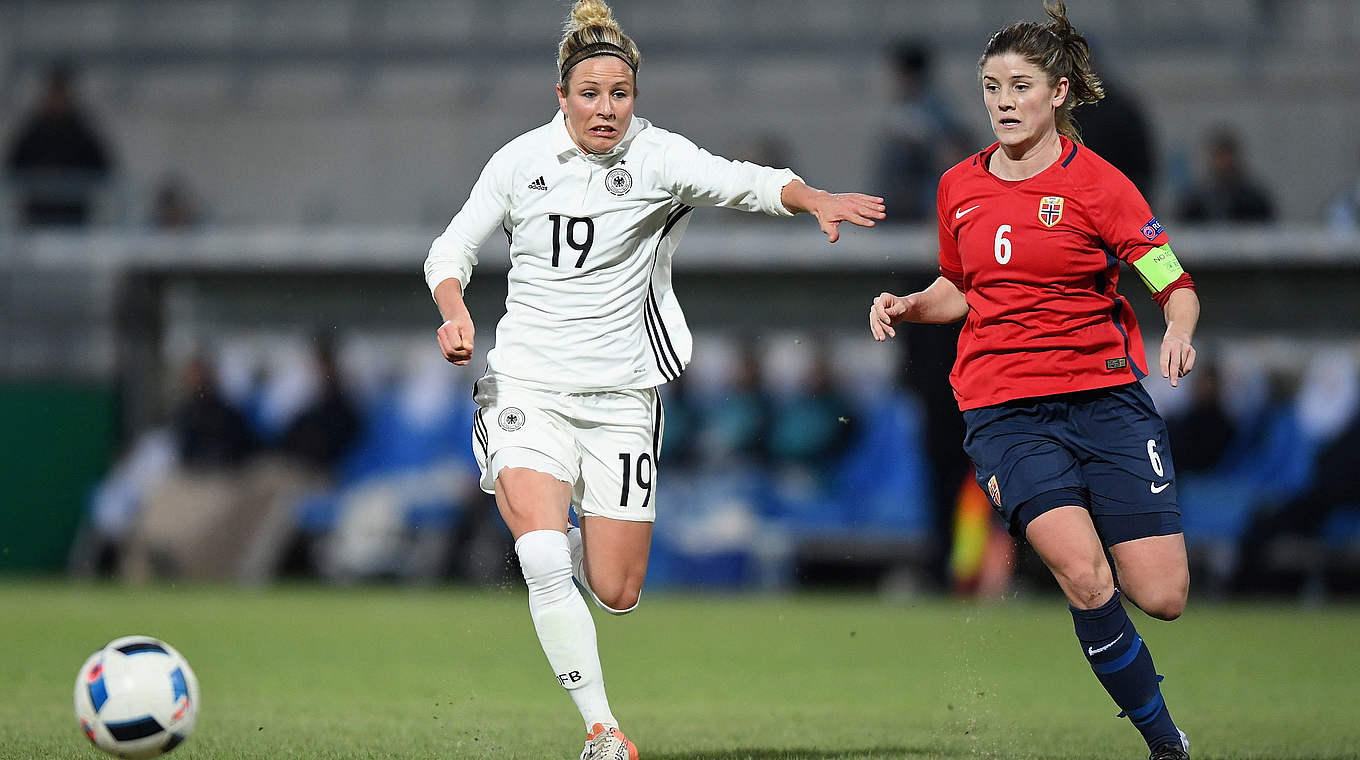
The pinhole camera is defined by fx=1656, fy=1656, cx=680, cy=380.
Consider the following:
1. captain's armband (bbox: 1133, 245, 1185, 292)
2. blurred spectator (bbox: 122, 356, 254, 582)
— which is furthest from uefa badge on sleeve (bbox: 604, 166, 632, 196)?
blurred spectator (bbox: 122, 356, 254, 582)

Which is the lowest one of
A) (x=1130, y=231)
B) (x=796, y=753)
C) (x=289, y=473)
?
(x=289, y=473)

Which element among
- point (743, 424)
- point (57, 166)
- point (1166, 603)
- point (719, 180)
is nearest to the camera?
point (1166, 603)

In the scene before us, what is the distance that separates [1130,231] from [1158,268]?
0.46 feet

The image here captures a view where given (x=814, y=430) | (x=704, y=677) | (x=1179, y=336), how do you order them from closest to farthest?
(x=1179, y=336), (x=704, y=677), (x=814, y=430)

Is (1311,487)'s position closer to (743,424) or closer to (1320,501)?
(1320,501)

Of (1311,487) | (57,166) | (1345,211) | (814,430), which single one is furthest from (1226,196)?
(57,166)

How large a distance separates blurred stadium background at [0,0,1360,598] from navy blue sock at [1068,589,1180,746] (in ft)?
20.1

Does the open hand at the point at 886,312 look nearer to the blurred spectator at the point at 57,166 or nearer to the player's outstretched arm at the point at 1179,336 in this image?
the player's outstretched arm at the point at 1179,336

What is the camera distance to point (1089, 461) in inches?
203

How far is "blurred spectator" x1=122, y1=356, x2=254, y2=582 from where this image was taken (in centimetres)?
1430

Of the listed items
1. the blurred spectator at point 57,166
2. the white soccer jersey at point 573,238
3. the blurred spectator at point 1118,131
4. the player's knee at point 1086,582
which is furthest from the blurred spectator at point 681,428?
the player's knee at point 1086,582

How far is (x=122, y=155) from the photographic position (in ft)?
68.8

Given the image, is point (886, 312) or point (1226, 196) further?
point (1226, 196)

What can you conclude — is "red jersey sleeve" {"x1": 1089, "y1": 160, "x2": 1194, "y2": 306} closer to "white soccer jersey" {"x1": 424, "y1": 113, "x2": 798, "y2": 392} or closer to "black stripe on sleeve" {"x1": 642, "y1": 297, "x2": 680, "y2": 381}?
"white soccer jersey" {"x1": 424, "y1": 113, "x2": 798, "y2": 392}
